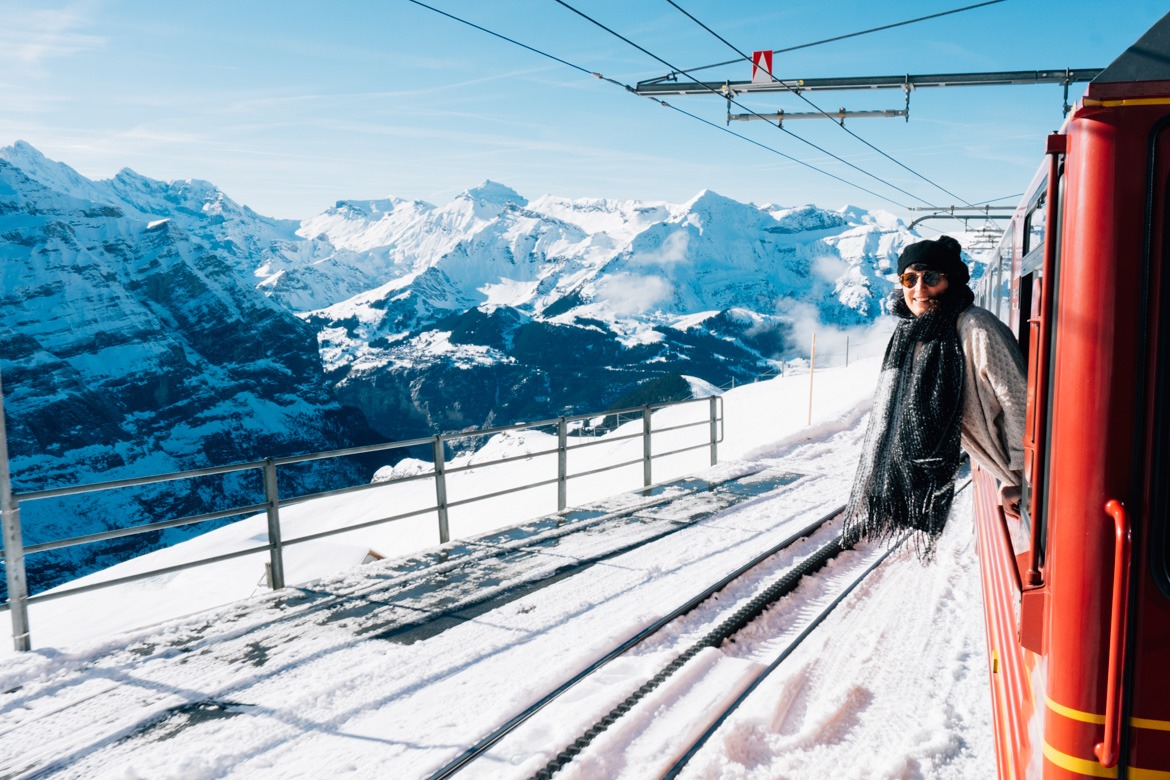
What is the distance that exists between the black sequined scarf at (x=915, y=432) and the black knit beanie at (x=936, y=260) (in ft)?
0.22

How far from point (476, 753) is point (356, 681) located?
4.01 feet

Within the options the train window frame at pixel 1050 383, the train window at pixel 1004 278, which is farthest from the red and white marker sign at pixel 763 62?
the train window frame at pixel 1050 383

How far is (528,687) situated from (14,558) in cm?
360

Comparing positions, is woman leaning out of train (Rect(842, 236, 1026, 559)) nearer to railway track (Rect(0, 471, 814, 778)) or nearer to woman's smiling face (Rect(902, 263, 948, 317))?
woman's smiling face (Rect(902, 263, 948, 317))

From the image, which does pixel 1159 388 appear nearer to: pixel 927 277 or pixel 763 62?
pixel 927 277

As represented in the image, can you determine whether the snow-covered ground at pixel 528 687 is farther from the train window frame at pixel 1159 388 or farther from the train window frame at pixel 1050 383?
the train window frame at pixel 1159 388

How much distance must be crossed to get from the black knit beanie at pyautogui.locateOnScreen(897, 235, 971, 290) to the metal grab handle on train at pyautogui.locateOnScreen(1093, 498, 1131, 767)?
4.44ft

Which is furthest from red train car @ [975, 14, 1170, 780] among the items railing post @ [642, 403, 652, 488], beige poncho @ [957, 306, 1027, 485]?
railing post @ [642, 403, 652, 488]

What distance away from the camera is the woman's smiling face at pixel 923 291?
3.09m

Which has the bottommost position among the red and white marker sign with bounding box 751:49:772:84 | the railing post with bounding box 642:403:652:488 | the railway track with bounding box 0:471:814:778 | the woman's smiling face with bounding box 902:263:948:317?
the railway track with bounding box 0:471:814:778

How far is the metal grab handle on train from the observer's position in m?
1.93

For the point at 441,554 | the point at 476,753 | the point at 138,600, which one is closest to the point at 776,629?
the point at 476,753

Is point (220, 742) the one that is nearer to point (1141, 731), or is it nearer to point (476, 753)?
point (476, 753)

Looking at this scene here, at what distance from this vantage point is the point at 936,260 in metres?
3.13
